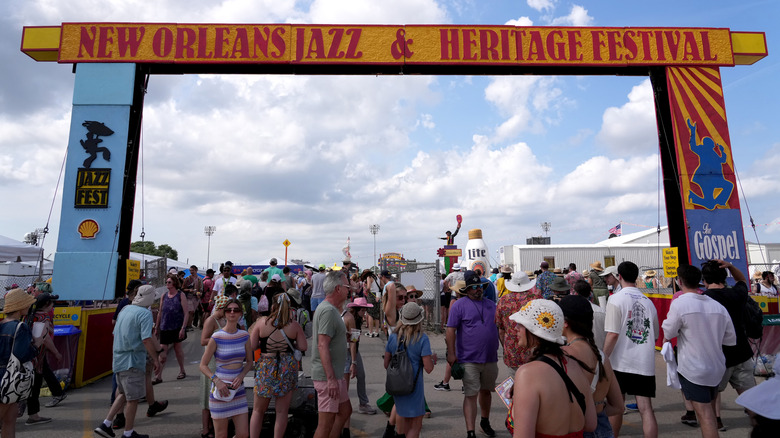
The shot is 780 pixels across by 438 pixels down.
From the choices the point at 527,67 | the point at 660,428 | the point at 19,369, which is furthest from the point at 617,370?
the point at 527,67

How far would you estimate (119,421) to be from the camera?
5.51 meters

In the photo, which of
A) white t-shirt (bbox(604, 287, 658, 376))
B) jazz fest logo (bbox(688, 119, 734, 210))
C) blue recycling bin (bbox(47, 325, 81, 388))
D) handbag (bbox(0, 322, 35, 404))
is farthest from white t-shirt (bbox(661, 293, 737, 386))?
blue recycling bin (bbox(47, 325, 81, 388))

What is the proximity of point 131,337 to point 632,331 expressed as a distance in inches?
211

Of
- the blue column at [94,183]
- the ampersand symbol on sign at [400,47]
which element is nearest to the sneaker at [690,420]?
the ampersand symbol on sign at [400,47]

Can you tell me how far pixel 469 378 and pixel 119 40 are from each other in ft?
36.9

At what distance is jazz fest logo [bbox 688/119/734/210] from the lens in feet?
37.1

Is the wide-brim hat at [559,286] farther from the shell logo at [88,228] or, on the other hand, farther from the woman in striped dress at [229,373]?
the shell logo at [88,228]

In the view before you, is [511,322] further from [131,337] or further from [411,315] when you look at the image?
[131,337]

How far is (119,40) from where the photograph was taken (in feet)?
36.2

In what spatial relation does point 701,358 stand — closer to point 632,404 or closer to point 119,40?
point 632,404

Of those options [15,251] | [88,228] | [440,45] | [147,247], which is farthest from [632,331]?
[147,247]

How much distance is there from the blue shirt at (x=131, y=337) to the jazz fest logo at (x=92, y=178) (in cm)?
637

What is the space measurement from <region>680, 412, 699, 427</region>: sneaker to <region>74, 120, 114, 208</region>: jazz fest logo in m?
11.5

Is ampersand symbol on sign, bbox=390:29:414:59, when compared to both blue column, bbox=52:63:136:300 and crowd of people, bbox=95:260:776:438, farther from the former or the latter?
crowd of people, bbox=95:260:776:438
